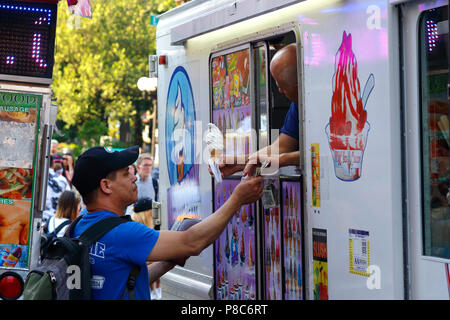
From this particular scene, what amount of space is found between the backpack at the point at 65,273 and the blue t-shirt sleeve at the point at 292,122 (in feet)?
5.30

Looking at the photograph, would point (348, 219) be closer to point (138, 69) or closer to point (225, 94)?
point (225, 94)

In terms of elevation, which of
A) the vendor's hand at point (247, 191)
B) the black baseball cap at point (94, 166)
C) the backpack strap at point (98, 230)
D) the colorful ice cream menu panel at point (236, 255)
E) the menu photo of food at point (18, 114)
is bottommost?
the colorful ice cream menu panel at point (236, 255)

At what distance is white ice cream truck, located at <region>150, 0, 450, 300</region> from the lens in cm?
309

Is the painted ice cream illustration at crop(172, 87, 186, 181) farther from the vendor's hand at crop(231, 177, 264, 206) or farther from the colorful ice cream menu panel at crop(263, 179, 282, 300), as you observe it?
the vendor's hand at crop(231, 177, 264, 206)

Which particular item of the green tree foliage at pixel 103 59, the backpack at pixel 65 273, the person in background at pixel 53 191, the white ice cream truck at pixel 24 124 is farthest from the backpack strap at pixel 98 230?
the green tree foliage at pixel 103 59

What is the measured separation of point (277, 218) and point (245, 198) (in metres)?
0.63

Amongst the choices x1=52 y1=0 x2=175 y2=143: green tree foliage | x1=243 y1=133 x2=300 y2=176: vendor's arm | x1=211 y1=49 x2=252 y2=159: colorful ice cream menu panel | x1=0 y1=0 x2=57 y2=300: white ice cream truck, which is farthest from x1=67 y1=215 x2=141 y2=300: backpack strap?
x1=52 y1=0 x2=175 y2=143: green tree foliage

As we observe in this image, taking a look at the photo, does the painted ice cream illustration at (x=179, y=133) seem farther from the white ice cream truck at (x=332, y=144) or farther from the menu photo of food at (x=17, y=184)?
the menu photo of food at (x=17, y=184)

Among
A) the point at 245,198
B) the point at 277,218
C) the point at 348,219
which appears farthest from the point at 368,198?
the point at 277,218

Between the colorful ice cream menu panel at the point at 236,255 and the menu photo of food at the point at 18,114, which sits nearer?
the menu photo of food at the point at 18,114

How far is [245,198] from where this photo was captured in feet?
11.6

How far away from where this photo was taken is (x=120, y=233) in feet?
9.91

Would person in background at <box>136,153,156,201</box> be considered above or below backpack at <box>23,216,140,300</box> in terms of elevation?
above

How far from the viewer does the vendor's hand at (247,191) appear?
137 inches
